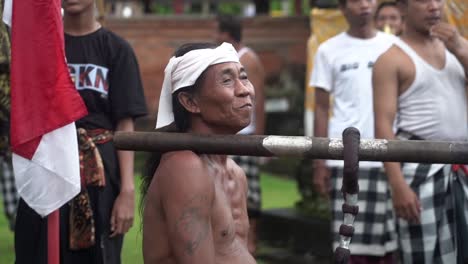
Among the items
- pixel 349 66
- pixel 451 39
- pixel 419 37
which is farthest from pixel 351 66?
pixel 451 39

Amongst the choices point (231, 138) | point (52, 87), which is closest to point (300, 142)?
point (231, 138)

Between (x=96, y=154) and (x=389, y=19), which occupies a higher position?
(x=389, y=19)

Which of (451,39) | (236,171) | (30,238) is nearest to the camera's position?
(236,171)

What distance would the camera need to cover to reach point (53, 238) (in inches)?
179

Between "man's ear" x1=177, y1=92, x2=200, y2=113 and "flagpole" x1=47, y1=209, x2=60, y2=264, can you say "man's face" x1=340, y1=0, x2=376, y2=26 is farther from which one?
"man's ear" x1=177, y1=92, x2=200, y2=113

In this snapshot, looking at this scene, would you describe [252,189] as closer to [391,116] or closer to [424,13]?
[391,116]

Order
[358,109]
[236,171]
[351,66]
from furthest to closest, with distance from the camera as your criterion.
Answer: [351,66], [358,109], [236,171]

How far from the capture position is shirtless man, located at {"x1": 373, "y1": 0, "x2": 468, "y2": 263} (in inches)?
205

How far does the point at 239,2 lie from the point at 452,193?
1749 cm

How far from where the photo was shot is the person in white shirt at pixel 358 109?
596 cm

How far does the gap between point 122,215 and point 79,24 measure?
0.91 meters

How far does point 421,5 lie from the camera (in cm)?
537

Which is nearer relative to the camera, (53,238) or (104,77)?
(53,238)

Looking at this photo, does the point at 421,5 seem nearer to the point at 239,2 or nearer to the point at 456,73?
the point at 456,73
